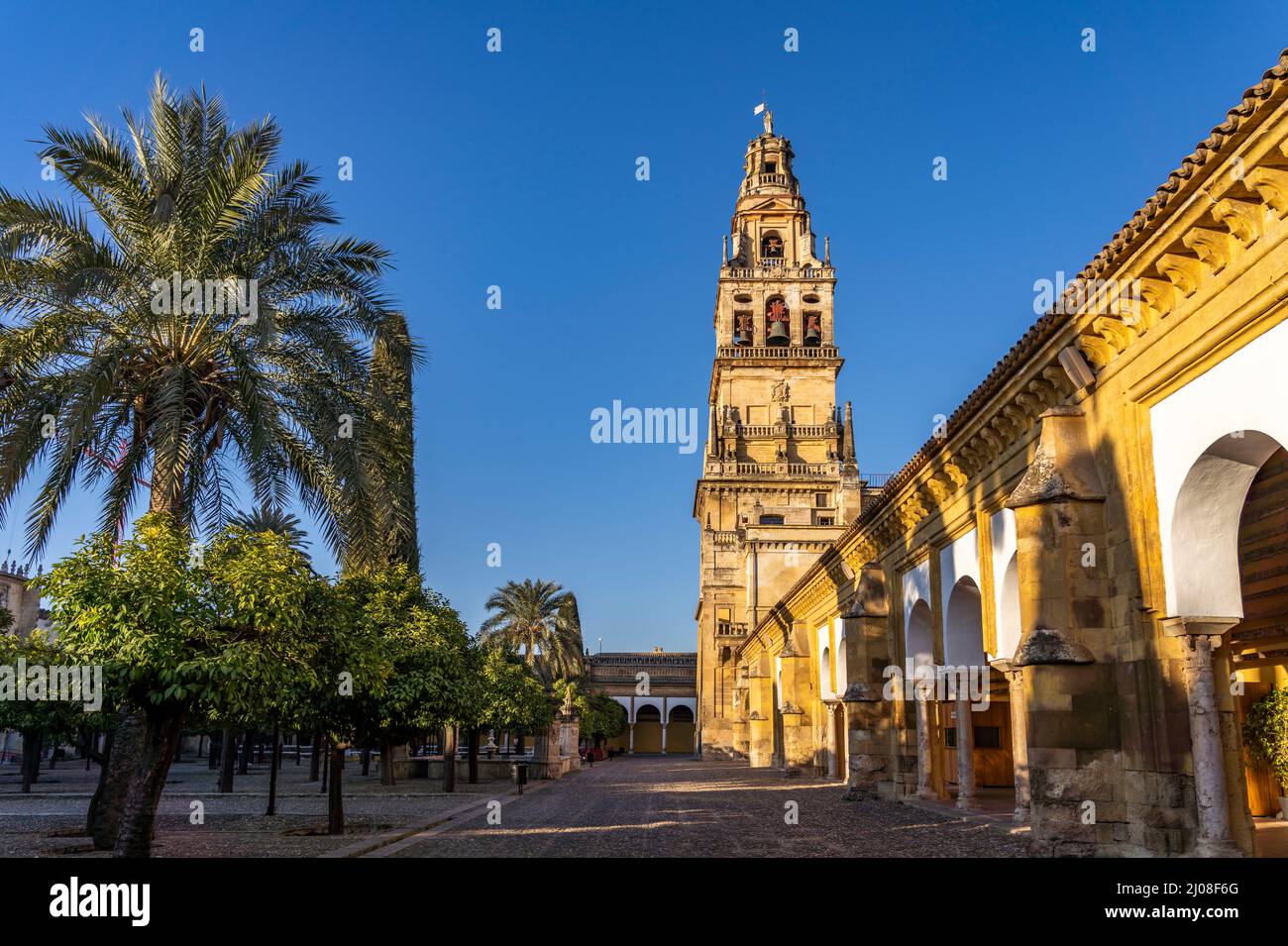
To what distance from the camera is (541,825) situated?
58.2 feet

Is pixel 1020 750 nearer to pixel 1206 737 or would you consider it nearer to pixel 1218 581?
pixel 1206 737

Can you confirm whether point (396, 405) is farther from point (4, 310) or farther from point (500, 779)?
point (500, 779)

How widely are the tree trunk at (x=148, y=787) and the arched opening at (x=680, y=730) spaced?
222ft

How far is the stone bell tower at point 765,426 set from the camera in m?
58.9

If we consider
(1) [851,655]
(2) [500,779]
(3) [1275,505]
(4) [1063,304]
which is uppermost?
(4) [1063,304]

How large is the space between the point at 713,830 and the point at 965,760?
548 centimetres

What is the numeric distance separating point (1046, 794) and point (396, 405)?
1080 cm

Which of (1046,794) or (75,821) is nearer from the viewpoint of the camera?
(1046,794)

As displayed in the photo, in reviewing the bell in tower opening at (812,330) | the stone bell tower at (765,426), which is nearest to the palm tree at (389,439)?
the stone bell tower at (765,426)

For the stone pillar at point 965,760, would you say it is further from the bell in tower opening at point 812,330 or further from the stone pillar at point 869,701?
the bell in tower opening at point 812,330
